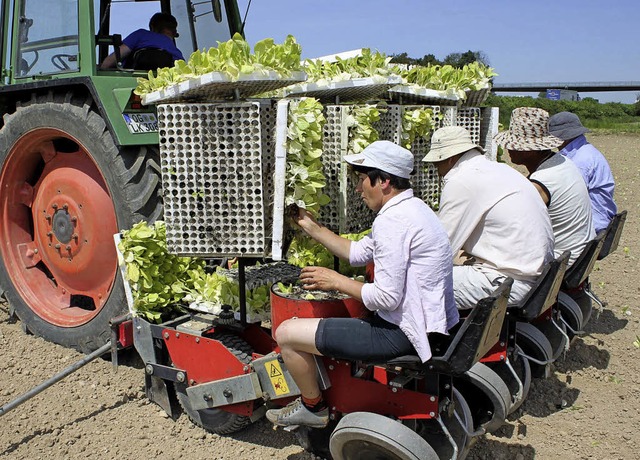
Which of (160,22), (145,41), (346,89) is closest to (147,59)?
(145,41)

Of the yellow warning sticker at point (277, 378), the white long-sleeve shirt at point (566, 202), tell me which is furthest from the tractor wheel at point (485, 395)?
the white long-sleeve shirt at point (566, 202)

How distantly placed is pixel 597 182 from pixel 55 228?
393 cm

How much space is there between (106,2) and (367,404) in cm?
349

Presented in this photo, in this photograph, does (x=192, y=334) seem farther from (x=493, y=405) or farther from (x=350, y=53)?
(x=350, y=53)

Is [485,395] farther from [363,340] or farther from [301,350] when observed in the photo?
[301,350]

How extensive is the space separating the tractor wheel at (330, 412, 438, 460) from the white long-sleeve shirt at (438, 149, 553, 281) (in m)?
1.06

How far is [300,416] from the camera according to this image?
3.00 meters

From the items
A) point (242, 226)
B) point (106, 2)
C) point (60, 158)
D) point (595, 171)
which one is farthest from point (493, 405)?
point (106, 2)

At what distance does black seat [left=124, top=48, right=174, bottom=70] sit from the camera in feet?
14.8

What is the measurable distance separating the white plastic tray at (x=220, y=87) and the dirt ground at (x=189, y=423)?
179cm

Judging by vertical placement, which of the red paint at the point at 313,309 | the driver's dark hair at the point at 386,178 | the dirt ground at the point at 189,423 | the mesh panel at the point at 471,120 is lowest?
the dirt ground at the point at 189,423

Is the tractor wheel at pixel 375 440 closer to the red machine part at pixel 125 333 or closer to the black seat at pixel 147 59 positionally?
the red machine part at pixel 125 333

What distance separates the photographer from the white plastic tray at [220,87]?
2.94 metres

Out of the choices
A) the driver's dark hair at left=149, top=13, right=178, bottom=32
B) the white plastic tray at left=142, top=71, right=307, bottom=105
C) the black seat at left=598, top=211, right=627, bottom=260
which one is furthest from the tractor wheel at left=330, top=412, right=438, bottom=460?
the driver's dark hair at left=149, top=13, right=178, bottom=32
